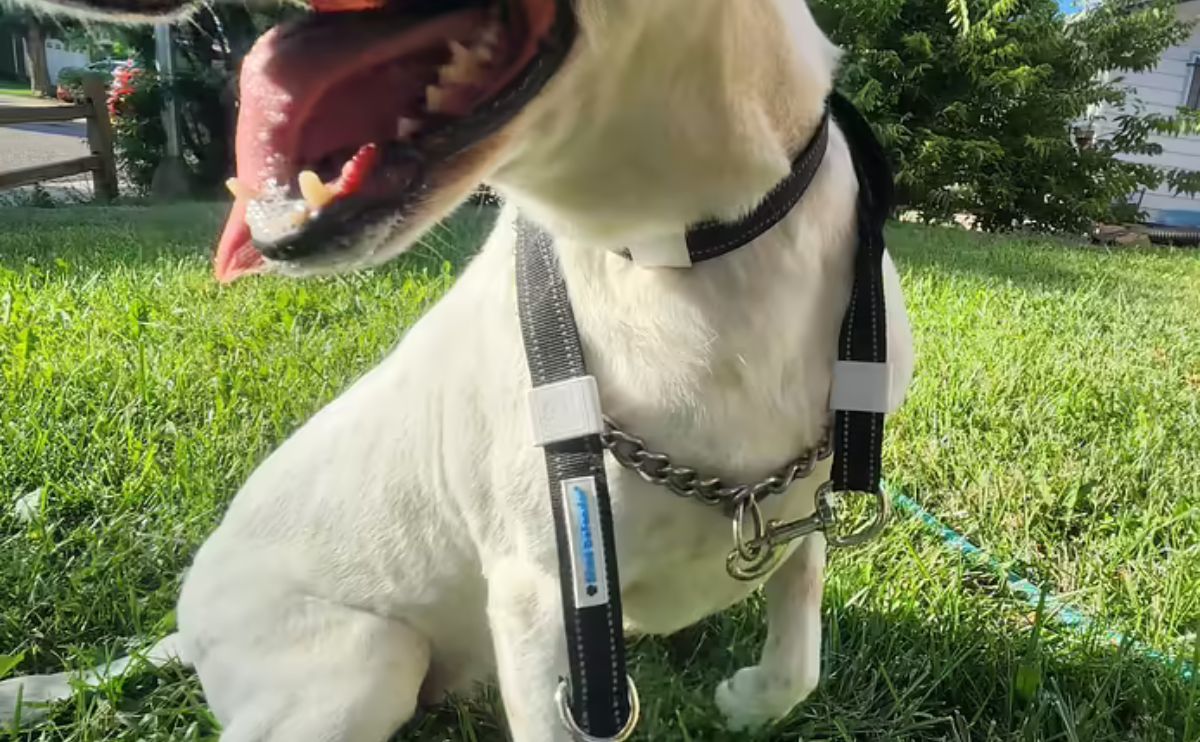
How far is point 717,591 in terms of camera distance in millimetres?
1453

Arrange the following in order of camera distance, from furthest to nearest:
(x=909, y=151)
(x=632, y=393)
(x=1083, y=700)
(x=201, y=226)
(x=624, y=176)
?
(x=909, y=151), (x=201, y=226), (x=1083, y=700), (x=632, y=393), (x=624, y=176)

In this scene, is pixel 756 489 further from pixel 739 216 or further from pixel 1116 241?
pixel 1116 241

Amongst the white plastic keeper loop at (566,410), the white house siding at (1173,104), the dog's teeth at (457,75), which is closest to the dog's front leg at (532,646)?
the white plastic keeper loop at (566,410)

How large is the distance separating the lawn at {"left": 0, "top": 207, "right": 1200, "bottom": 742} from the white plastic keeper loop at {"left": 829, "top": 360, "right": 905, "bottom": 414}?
71cm

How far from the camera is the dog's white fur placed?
1135 mm

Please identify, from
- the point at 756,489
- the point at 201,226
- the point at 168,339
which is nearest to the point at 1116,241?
the point at 201,226

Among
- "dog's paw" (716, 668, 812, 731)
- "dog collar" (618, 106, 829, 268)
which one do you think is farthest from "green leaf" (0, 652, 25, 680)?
"dog collar" (618, 106, 829, 268)

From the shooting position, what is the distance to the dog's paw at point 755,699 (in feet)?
5.31

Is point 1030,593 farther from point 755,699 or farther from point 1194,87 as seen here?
point 1194,87

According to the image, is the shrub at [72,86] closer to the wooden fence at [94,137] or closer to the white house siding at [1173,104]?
the wooden fence at [94,137]

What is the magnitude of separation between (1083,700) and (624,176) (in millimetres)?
1282

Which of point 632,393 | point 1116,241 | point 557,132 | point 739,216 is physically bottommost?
point 1116,241

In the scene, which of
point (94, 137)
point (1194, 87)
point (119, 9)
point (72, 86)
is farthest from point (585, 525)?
point (1194, 87)

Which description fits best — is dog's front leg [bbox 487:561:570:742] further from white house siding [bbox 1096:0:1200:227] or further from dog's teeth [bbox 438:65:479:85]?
white house siding [bbox 1096:0:1200:227]
